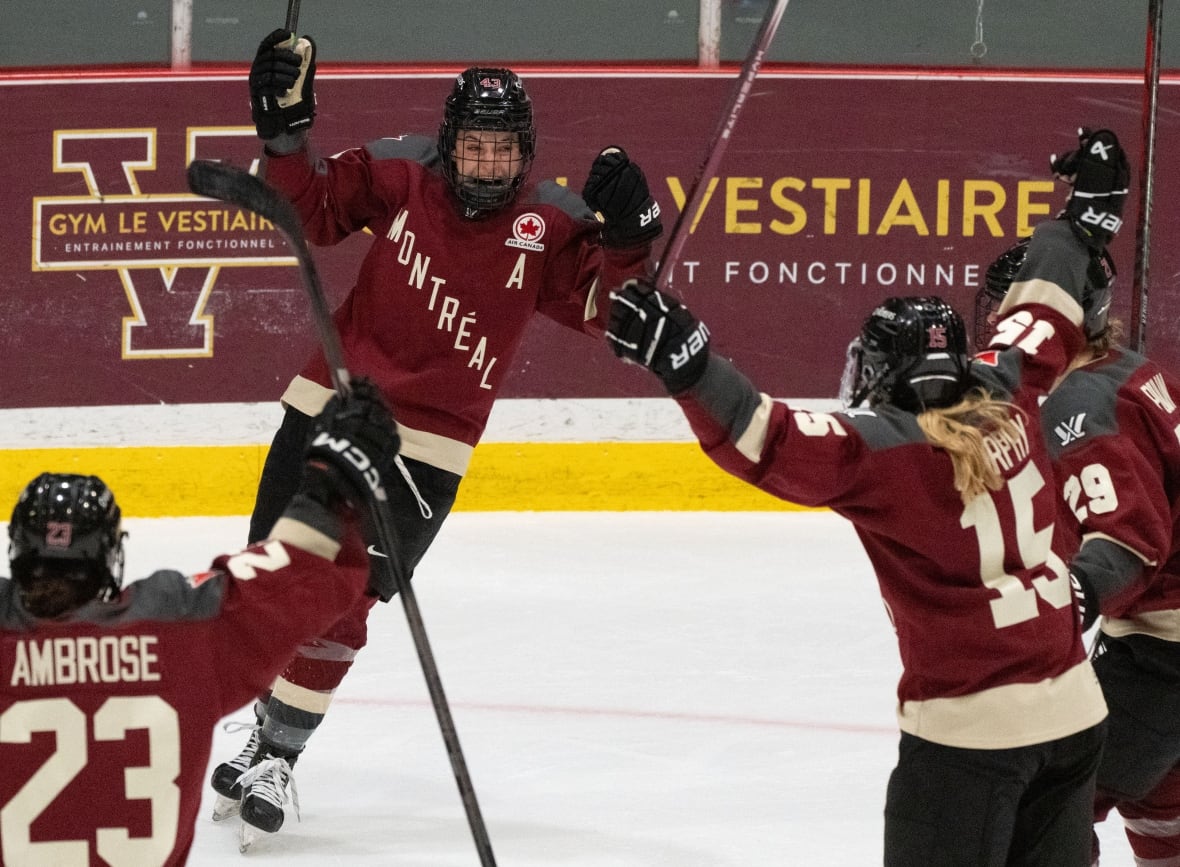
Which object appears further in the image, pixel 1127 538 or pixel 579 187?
pixel 579 187

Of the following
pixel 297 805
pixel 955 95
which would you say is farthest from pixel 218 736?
pixel 955 95

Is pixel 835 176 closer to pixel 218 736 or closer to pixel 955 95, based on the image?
pixel 955 95

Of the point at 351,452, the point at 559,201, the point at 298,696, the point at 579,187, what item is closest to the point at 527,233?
the point at 559,201

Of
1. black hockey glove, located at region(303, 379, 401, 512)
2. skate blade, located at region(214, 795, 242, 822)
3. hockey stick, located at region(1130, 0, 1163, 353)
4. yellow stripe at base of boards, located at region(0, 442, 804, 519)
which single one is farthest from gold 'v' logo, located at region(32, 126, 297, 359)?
black hockey glove, located at region(303, 379, 401, 512)

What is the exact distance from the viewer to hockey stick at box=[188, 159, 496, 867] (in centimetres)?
237

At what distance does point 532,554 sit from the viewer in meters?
5.55

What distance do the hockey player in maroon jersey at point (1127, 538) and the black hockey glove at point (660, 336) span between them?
2.40 feet

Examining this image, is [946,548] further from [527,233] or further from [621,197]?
[527,233]

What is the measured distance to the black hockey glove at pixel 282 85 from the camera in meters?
3.42

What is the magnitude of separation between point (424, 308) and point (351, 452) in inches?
61.7

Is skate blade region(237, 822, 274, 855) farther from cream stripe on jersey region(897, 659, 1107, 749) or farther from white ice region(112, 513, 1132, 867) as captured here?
cream stripe on jersey region(897, 659, 1107, 749)

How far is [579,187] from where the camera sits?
5965 millimetres

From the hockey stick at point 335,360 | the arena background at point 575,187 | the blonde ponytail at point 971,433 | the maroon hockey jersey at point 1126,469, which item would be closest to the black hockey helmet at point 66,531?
the hockey stick at point 335,360

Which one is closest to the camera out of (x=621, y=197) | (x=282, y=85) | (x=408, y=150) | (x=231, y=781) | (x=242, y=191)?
(x=242, y=191)
